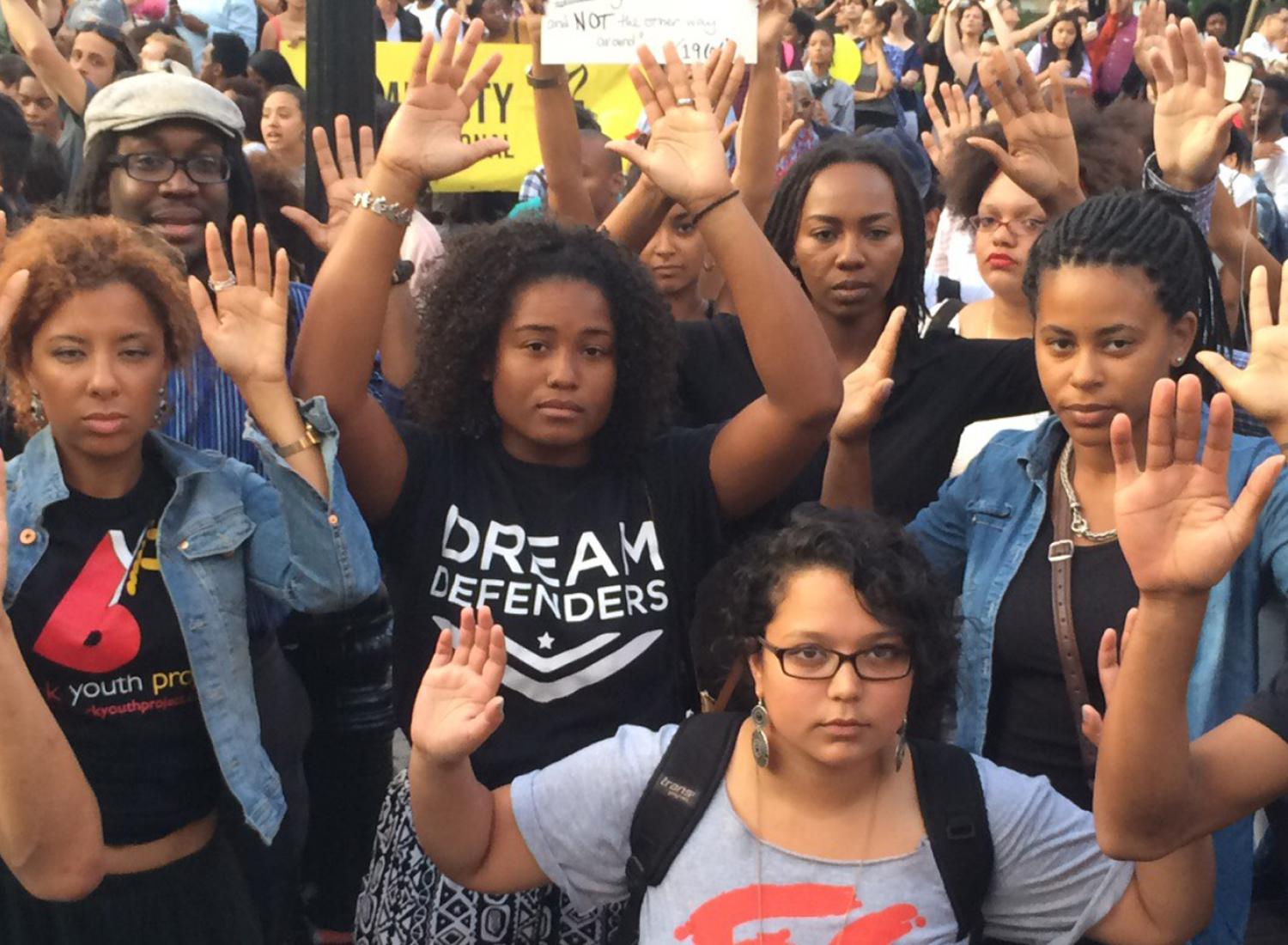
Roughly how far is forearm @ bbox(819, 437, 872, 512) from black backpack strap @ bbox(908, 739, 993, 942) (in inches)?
29.8

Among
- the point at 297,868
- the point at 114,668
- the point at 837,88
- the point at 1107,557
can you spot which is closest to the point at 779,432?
the point at 1107,557

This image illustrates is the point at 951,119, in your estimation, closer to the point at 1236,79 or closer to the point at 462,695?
the point at 1236,79

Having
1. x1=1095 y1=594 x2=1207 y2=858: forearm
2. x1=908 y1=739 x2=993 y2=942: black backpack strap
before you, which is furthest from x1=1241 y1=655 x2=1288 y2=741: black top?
x1=908 y1=739 x2=993 y2=942: black backpack strap

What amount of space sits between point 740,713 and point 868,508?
71cm

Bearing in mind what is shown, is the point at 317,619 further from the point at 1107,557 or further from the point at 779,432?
the point at 1107,557

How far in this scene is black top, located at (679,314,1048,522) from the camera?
321 centimetres

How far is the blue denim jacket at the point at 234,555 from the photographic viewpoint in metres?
2.55

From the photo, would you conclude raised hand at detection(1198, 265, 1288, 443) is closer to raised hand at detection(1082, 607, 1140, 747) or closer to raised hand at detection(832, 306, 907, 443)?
raised hand at detection(1082, 607, 1140, 747)

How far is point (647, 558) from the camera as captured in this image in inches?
107

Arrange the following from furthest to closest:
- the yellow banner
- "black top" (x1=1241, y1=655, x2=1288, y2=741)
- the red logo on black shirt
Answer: the yellow banner → the red logo on black shirt → "black top" (x1=1241, y1=655, x2=1288, y2=741)

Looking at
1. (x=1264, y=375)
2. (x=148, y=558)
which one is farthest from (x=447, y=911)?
(x=1264, y=375)

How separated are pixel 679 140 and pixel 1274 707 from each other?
1422mm

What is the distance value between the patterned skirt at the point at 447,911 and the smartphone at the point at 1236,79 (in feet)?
8.80

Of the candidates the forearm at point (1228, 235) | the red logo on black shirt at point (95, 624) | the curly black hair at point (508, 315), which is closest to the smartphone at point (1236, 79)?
the forearm at point (1228, 235)
